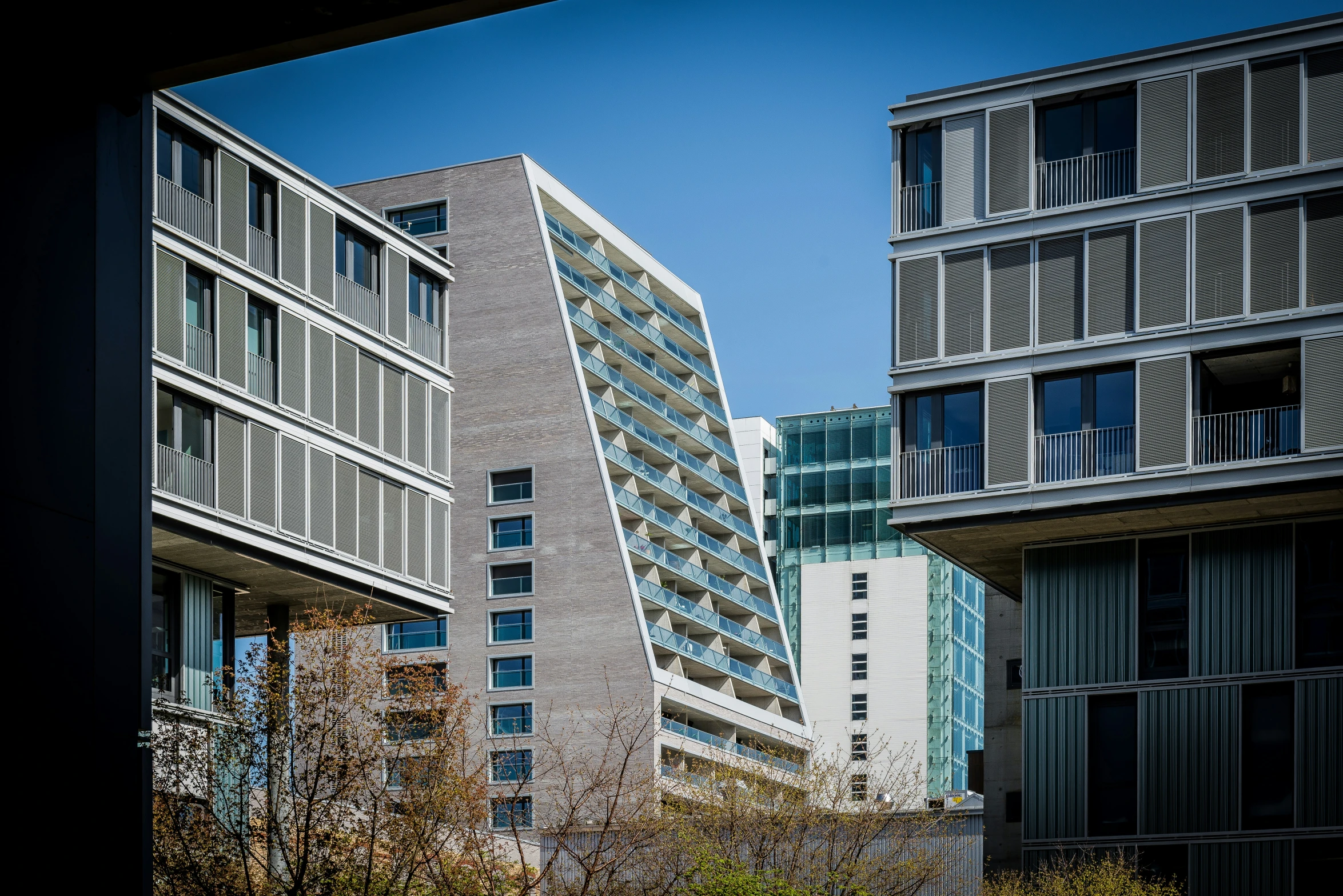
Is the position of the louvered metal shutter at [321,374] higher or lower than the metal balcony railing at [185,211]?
lower

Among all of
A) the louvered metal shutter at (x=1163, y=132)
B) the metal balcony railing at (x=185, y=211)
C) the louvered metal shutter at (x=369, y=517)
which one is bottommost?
the louvered metal shutter at (x=369, y=517)

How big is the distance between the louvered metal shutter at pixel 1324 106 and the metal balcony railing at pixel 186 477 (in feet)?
86.6

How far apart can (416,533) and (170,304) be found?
1097 cm

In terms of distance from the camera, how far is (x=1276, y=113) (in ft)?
133

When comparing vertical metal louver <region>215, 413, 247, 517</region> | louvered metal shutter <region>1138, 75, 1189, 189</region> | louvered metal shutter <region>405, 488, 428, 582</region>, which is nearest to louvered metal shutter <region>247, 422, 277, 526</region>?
vertical metal louver <region>215, 413, 247, 517</region>

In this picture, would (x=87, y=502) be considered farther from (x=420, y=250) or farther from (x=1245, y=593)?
(x=420, y=250)

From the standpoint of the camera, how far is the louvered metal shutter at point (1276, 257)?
130 ft

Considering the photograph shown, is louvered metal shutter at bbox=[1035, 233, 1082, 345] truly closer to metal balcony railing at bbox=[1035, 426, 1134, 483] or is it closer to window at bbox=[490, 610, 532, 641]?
metal balcony railing at bbox=[1035, 426, 1134, 483]

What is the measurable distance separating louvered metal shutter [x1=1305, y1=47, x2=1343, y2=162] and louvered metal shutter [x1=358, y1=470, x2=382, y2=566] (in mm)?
24391

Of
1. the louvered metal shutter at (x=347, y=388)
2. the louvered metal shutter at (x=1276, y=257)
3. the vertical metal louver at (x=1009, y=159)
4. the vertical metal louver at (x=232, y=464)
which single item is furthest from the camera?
the louvered metal shutter at (x=347, y=388)

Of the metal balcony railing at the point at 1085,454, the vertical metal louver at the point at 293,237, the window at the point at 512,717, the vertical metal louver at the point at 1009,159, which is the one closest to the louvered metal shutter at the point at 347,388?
the vertical metal louver at the point at 293,237

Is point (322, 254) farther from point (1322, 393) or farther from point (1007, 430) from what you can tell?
point (1322, 393)

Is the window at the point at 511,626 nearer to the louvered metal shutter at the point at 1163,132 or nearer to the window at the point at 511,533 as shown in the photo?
the window at the point at 511,533

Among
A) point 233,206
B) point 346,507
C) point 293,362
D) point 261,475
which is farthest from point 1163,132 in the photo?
point 261,475
